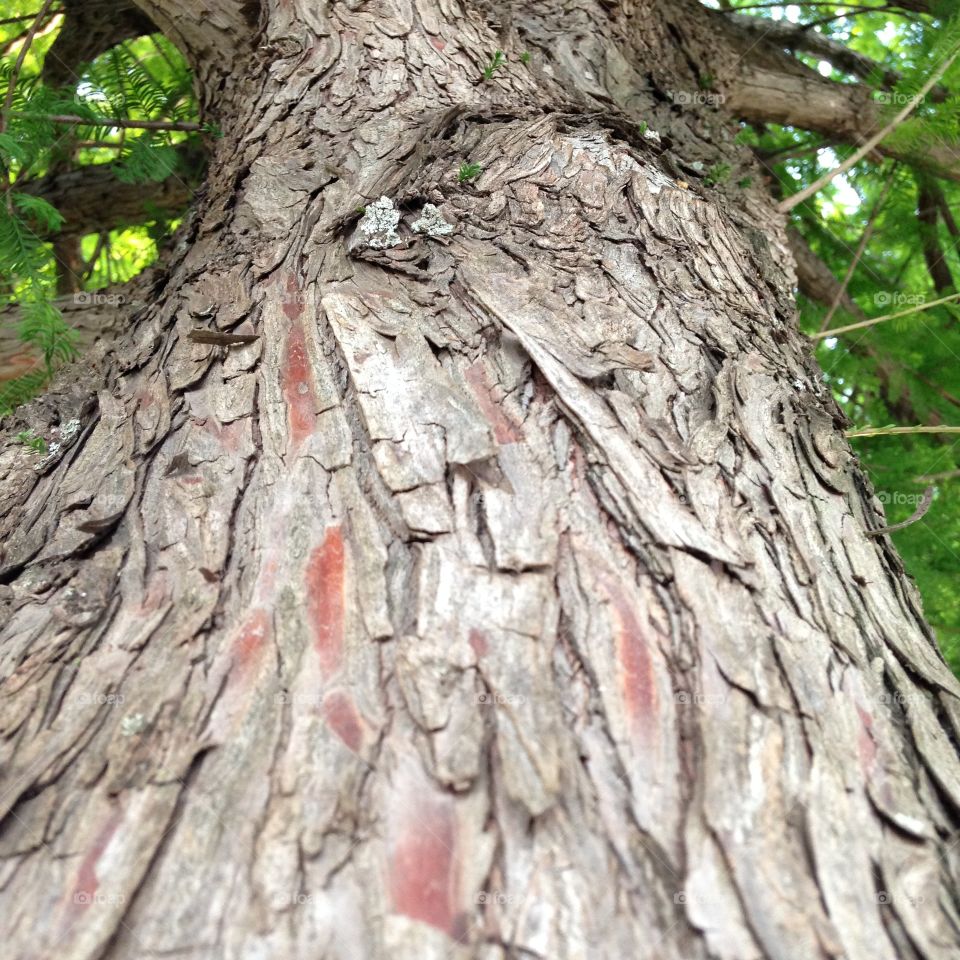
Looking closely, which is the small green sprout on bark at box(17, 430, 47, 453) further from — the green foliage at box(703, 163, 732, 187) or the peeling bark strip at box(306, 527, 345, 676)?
the green foliage at box(703, 163, 732, 187)

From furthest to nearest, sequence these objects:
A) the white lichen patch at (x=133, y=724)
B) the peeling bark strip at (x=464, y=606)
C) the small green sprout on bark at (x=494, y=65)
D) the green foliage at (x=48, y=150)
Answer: the small green sprout on bark at (x=494, y=65) → the green foliage at (x=48, y=150) → the white lichen patch at (x=133, y=724) → the peeling bark strip at (x=464, y=606)

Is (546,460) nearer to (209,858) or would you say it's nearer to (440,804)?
(440,804)

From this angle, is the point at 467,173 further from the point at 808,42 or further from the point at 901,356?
the point at 808,42

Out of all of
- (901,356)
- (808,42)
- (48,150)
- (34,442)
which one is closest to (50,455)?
(34,442)

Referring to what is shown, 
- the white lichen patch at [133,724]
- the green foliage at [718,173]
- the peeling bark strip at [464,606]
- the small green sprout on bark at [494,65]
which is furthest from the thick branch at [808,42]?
the white lichen patch at [133,724]

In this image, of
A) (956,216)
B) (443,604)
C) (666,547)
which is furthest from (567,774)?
(956,216)

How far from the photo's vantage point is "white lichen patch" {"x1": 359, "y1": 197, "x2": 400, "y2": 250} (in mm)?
1792

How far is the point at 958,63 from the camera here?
2.64 metres

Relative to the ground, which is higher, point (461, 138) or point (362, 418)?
point (461, 138)

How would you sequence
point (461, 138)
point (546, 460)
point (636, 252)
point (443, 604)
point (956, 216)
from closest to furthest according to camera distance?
point (443, 604), point (546, 460), point (636, 252), point (461, 138), point (956, 216)

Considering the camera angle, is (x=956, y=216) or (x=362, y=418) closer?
(x=362, y=418)

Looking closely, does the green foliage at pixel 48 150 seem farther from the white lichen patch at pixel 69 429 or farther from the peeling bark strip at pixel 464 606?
the white lichen patch at pixel 69 429

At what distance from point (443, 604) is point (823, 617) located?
0.57 meters

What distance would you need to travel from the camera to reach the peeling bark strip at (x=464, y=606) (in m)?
0.95
